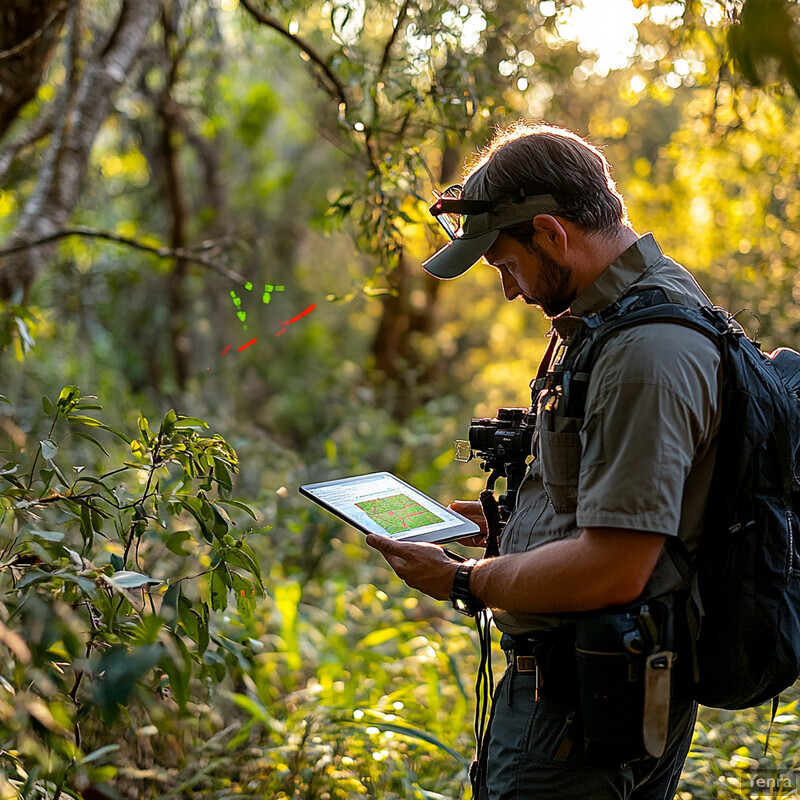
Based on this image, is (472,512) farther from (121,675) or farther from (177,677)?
(121,675)

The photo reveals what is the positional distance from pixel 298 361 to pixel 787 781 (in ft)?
33.4

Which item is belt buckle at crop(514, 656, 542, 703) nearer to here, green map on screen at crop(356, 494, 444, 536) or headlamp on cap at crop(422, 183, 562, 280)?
green map on screen at crop(356, 494, 444, 536)

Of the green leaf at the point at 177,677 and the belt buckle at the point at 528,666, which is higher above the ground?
the green leaf at the point at 177,677

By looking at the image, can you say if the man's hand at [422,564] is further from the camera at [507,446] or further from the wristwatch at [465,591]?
Result: the camera at [507,446]

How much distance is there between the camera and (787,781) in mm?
2572

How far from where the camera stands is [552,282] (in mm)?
1713

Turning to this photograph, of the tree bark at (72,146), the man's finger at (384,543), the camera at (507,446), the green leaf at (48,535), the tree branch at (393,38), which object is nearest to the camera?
the green leaf at (48,535)

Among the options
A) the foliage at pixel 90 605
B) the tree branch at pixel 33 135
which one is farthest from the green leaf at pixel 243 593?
the tree branch at pixel 33 135

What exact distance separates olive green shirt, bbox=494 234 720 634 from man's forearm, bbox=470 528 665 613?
0.15ft

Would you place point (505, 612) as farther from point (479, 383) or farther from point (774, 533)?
point (479, 383)

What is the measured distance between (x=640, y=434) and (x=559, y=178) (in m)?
0.61

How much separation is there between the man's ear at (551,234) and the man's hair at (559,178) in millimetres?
25

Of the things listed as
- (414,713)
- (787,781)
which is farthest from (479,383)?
(787,781)

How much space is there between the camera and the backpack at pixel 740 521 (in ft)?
4.93
